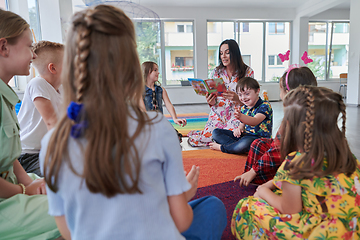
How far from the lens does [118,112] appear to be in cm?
54

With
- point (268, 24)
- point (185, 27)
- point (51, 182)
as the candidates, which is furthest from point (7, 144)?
point (268, 24)

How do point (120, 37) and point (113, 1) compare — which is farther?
point (113, 1)

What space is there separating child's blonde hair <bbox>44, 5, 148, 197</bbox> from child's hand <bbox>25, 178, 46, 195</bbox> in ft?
1.84

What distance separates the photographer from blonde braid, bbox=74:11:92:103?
51 centimetres

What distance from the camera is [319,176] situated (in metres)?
0.82

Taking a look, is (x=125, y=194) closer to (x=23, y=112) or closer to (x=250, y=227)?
(x=250, y=227)

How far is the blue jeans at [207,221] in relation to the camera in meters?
0.77

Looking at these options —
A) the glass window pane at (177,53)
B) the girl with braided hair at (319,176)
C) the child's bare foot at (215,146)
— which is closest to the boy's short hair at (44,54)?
the girl with braided hair at (319,176)

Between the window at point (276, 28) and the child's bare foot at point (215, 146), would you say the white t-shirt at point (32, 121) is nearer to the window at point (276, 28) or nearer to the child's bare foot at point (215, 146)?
the child's bare foot at point (215, 146)

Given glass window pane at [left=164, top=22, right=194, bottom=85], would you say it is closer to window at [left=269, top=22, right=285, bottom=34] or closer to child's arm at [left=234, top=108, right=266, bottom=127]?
window at [left=269, top=22, right=285, bottom=34]

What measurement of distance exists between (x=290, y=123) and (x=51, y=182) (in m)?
0.76

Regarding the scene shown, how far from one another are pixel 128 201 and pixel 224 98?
2.27m

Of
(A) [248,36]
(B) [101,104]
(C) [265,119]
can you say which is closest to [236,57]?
(C) [265,119]

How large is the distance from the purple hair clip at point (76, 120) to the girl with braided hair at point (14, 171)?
529 millimetres
